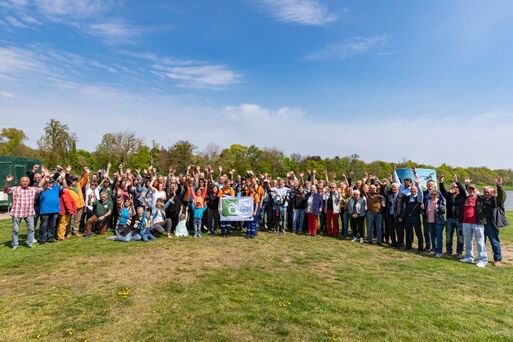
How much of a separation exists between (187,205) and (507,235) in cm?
1466

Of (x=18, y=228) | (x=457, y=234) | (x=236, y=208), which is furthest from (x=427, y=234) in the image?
(x=18, y=228)

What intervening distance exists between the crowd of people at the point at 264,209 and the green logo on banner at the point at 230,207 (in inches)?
12.6

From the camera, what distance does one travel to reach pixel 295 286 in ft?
19.8

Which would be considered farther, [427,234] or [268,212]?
[268,212]

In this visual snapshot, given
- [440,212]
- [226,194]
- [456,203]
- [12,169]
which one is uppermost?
[12,169]

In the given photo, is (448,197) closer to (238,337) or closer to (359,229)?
(359,229)

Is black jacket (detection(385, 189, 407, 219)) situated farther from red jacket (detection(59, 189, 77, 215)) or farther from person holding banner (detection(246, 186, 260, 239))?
red jacket (detection(59, 189, 77, 215))

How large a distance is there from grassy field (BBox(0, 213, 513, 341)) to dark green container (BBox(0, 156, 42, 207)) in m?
10.9

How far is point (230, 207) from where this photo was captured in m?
11.5

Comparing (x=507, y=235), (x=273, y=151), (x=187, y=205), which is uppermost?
(x=273, y=151)

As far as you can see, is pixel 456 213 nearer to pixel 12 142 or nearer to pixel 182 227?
pixel 182 227

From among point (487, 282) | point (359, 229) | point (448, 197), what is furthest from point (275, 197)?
point (487, 282)

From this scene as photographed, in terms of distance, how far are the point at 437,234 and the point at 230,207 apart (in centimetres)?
729

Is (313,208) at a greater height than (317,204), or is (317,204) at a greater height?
(317,204)
